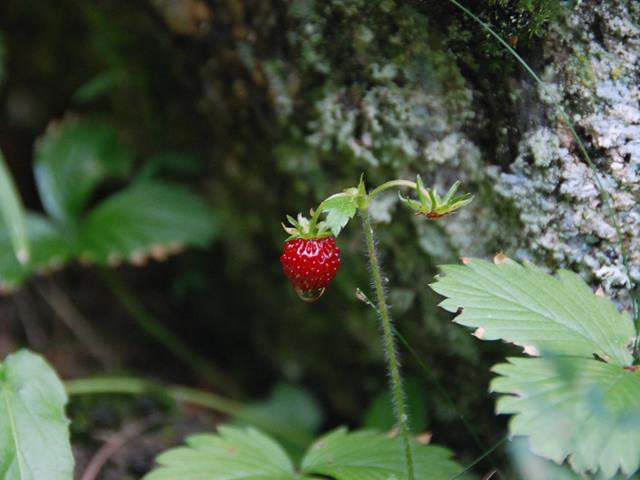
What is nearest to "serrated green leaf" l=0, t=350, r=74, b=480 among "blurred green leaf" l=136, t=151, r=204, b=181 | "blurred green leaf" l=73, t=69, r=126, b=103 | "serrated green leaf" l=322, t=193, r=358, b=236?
"serrated green leaf" l=322, t=193, r=358, b=236

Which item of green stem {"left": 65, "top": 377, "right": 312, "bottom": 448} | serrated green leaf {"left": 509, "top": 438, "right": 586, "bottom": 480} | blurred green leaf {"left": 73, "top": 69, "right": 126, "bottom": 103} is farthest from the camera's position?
blurred green leaf {"left": 73, "top": 69, "right": 126, "bottom": 103}

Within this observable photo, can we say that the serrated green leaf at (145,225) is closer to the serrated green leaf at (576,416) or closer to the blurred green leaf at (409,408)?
the blurred green leaf at (409,408)

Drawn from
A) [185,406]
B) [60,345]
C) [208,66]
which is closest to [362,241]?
[208,66]

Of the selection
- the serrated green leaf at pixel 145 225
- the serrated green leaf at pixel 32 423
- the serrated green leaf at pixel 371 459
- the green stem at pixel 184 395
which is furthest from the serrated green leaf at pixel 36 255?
the serrated green leaf at pixel 371 459

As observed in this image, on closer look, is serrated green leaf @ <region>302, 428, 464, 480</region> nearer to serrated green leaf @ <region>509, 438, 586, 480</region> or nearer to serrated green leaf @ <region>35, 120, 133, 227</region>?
serrated green leaf @ <region>509, 438, 586, 480</region>

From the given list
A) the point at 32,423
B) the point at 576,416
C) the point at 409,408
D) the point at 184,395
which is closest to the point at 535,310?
the point at 576,416

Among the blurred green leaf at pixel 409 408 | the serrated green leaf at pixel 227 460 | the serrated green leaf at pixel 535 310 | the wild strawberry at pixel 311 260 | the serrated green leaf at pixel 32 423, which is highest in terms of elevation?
the wild strawberry at pixel 311 260

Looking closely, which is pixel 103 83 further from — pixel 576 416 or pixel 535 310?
pixel 576 416
